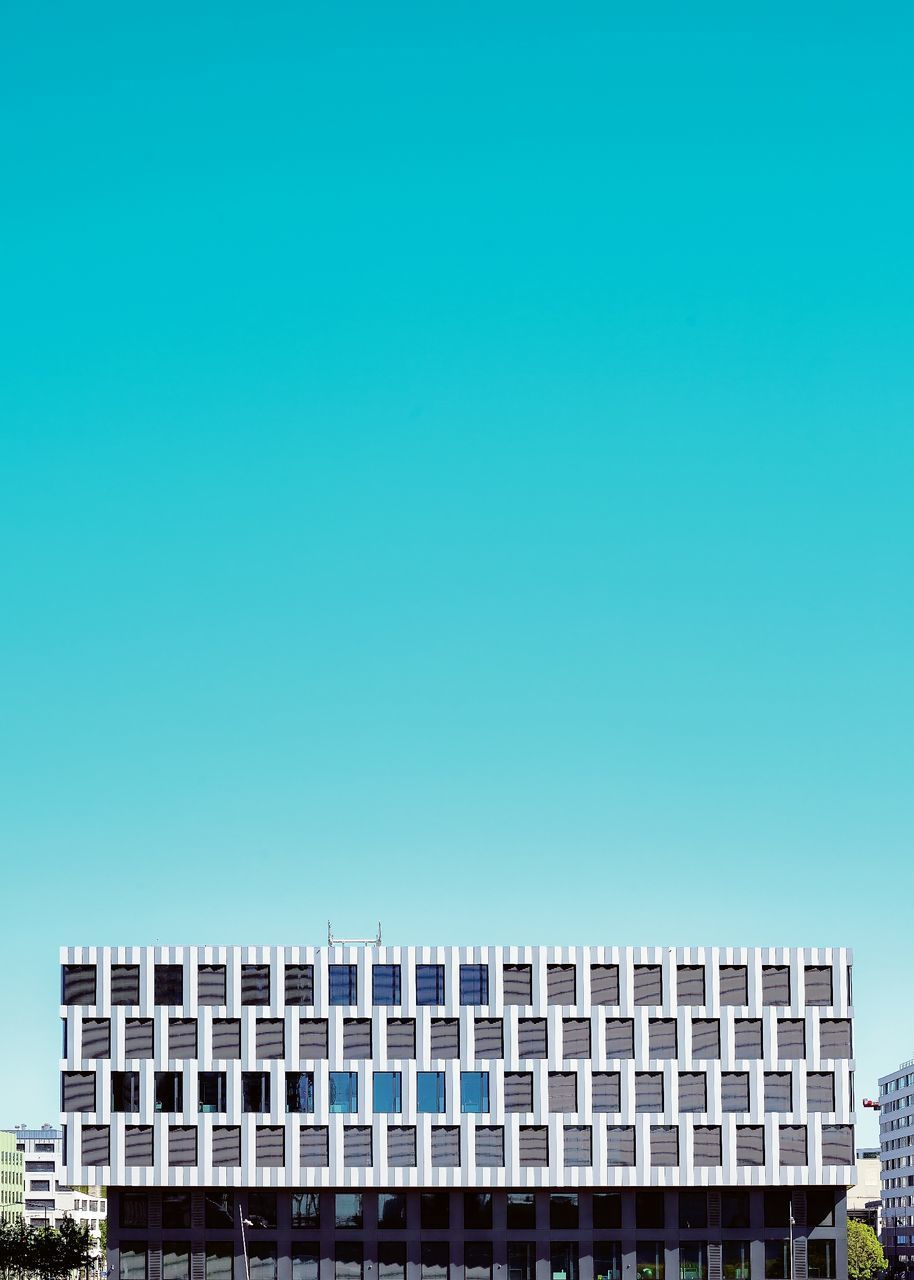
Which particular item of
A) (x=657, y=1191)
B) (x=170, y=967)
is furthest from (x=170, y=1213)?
(x=657, y=1191)

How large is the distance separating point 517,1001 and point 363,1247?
1858 cm

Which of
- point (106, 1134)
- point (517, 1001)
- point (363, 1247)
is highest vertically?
point (517, 1001)

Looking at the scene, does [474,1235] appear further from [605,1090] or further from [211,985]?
[211,985]

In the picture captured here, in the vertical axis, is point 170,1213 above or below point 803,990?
below

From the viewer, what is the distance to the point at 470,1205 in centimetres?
11794

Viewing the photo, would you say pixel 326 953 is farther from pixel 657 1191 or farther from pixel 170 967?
pixel 657 1191

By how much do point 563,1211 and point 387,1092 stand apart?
1415 cm

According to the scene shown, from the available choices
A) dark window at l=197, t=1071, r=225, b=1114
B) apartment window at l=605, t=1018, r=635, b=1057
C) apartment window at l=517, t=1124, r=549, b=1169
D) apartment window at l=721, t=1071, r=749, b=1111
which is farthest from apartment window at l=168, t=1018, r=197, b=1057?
apartment window at l=721, t=1071, r=749, b=1111

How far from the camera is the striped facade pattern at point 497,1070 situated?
11581cm

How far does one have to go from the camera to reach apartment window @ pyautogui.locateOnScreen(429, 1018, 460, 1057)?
118m

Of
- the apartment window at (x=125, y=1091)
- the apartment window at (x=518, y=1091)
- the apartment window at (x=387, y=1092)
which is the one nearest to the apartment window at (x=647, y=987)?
the apartment window at (x=518, y=1091)

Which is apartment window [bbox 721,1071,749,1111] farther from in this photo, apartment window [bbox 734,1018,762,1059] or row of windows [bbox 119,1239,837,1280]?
row of windows [bbox 119,1239,837,1280]

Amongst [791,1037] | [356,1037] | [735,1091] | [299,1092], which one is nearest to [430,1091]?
[356,1037]

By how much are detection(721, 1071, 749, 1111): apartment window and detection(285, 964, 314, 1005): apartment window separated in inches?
1088
